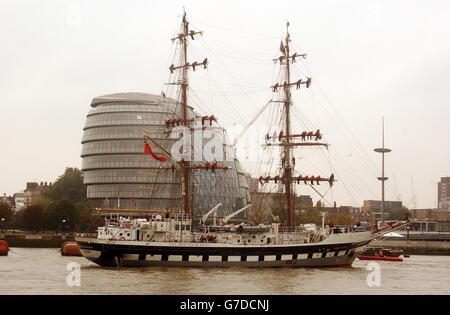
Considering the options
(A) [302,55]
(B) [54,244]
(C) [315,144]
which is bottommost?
(B) [54,244]

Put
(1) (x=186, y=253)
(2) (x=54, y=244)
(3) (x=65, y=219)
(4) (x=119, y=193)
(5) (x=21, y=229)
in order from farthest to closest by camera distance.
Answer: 1. (4) (x=119, y=193)
2. (5) (x=21, y=229)
3. (3) (x=65, y=219)
4. (2) (x=54, y=244)
5. (1) (x=186, y=253)

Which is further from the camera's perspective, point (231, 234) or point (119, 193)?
point (119, 193)

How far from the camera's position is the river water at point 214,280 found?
4775 centimetres

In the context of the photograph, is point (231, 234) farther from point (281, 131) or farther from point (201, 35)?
point (201, 35)

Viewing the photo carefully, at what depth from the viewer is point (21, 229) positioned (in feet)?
484

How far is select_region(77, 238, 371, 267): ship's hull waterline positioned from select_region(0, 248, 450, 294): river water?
1479 mm

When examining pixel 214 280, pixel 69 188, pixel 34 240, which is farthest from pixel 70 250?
pixel 69 188

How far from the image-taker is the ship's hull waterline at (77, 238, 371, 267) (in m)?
67.6

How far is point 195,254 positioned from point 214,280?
13803 millimetres

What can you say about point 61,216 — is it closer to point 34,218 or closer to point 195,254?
point 34,218

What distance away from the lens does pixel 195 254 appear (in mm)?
68438

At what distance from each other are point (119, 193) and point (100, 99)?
2750cm

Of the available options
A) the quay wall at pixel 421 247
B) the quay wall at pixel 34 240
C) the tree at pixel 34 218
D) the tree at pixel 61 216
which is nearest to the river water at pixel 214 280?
the quay wall at pixel 34 240
